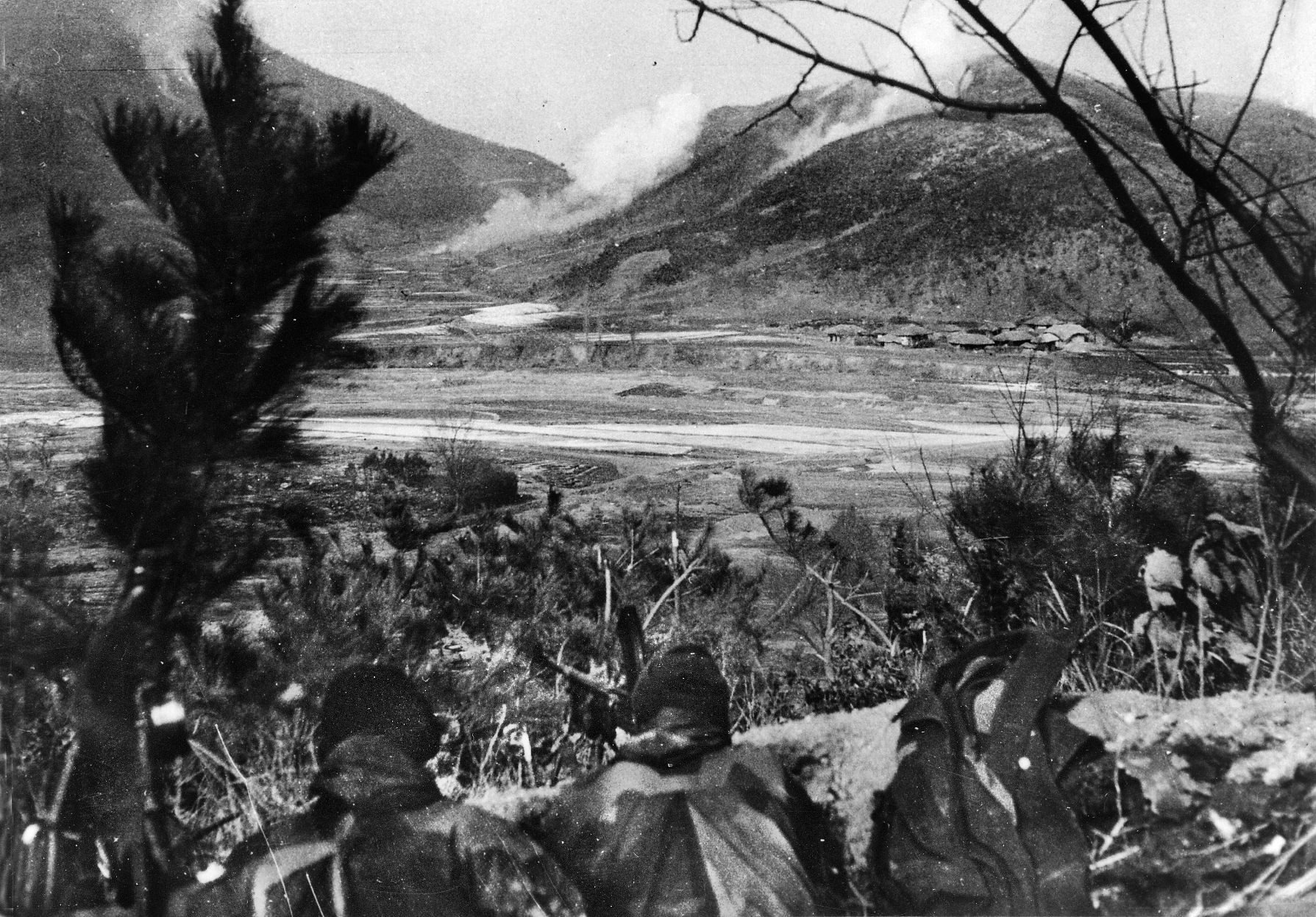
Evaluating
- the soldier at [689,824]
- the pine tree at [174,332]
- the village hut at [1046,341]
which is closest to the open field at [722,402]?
the village hut at [1046,341]

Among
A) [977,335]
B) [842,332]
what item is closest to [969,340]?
[977,335]

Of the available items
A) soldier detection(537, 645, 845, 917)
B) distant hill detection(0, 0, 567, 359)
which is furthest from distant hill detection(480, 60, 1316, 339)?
soldier detection(537, 645, 845, 917)

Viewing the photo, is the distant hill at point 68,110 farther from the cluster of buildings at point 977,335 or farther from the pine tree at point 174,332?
the cluster of buildings at point 977,335

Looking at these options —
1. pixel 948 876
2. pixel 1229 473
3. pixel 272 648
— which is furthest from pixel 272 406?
pixel 1229 473

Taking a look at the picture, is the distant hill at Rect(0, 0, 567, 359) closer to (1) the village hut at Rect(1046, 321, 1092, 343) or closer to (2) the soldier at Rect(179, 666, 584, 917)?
(2) the soldier at Rect(179, 666, 584, 917)

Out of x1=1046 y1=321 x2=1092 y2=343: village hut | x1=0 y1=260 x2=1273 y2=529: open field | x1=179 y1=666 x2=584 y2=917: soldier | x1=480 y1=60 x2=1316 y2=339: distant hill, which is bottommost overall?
x1=179 y1=666 x2=584 y2=917: soldier

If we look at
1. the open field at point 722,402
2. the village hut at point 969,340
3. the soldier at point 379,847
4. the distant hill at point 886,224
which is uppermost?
the distant hill at point 886,224

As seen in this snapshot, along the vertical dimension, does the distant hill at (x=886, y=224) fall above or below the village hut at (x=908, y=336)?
above

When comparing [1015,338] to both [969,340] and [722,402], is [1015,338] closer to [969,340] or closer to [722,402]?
[969,340]

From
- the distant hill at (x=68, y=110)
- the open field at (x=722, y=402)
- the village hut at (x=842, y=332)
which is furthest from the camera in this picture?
the village hut at (x=842, y=332)
